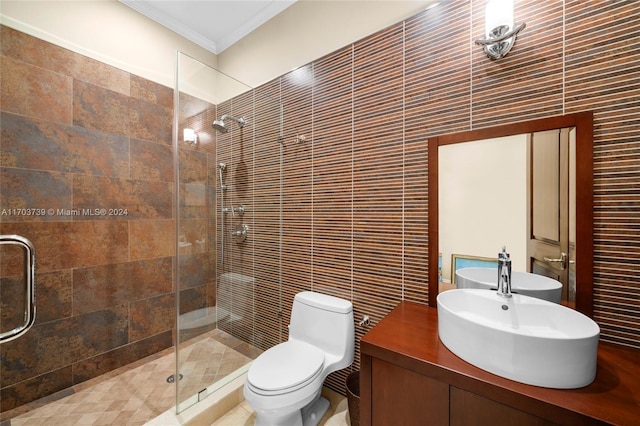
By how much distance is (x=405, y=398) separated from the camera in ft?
3.01

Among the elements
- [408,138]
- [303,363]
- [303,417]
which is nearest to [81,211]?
[303,363]

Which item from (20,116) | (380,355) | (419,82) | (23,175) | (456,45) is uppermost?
(456,45)

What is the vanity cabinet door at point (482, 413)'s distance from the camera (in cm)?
71

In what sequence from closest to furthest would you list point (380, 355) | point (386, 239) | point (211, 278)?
1. point (380, 355)
2. point (386, 239)
3. point (211, 278)

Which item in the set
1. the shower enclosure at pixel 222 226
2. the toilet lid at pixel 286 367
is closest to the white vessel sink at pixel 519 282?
the toilet lid at pixel 286 367

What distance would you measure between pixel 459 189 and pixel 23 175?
103 inches

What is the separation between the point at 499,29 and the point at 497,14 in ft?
0.20

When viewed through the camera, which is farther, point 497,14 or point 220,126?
point 220,126

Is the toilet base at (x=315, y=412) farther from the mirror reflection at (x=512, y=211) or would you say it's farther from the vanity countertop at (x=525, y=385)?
the mirror reflection at (x=512, y=211)

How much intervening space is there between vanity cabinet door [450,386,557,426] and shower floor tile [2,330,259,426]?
1441mm

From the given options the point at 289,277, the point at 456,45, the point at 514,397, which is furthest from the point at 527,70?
the point at 289,277

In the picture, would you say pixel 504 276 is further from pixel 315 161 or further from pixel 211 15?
pixel 211 15

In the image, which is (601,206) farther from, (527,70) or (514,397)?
(514,397)

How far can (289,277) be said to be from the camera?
6.38 ft
